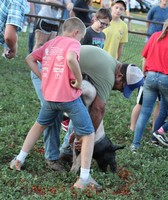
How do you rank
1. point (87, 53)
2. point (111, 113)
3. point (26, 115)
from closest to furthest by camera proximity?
point (87, 53)
point (26, 115)
point (111, 113)

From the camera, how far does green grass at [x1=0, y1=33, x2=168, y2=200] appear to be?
413 centimetres

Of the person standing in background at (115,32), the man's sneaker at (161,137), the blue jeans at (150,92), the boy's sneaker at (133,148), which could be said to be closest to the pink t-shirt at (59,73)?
the blue jeans at (150,92)

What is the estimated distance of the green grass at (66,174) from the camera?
13.5ft

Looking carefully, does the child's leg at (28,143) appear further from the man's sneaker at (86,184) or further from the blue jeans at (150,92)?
the blue jeans at (150,92)

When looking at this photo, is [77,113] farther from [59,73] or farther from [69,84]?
[59,73]

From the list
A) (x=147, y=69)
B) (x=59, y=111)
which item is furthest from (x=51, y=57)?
(x=147, y=69)

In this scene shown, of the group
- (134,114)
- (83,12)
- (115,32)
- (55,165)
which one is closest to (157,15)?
(83,12)

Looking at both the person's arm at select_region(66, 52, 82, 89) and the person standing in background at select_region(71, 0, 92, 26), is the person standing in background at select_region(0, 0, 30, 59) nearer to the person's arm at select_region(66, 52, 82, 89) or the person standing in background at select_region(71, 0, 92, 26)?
the person's arm at select_region(66, 52, 82, 89)

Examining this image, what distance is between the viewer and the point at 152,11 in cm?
1070

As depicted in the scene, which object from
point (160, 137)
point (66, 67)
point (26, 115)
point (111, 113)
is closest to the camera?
Result: point (66, 67)

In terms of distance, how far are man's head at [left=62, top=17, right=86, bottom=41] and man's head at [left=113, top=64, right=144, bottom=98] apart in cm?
51

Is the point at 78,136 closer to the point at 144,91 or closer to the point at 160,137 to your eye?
the point at 144,91

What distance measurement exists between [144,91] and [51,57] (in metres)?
1.95

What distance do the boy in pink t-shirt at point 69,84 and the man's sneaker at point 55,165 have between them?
0.48 m
